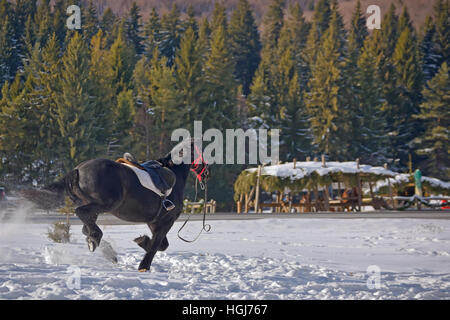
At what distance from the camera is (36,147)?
166 feet

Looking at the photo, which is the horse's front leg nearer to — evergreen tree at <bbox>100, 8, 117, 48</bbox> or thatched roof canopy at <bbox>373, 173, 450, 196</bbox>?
thatched roof canopy at <bbox>373, 173, 450, 196</bbox>

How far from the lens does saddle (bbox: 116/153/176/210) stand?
1007 centimetres

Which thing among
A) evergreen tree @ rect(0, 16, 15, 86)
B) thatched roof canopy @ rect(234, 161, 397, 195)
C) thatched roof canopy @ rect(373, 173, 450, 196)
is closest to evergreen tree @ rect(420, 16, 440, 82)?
thatched roof canopy @ rect(373, 173, 450, 196)

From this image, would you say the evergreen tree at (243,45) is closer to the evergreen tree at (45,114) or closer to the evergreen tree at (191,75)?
the evergreen tree at (191,75)

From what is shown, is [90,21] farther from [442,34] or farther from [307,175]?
[307,175]

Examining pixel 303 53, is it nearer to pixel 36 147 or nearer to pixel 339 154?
pixel 339 154

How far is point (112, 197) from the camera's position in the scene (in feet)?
30.9

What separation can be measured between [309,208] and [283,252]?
21.4 meters

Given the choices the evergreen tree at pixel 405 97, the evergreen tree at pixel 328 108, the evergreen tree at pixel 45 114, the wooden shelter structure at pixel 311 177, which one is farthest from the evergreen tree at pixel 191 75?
the wooden shelter structure at pixel 311 177

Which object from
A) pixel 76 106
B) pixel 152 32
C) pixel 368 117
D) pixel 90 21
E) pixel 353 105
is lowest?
pixel 368 117

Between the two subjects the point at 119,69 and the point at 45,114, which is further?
the point at 119,69

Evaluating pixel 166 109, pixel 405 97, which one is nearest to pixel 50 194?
pixel 166 109

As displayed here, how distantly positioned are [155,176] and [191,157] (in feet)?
3.88

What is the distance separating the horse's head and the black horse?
482 millimetres
